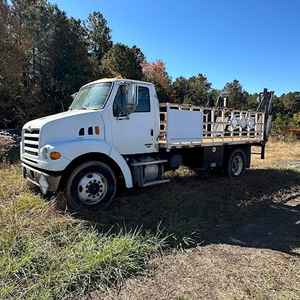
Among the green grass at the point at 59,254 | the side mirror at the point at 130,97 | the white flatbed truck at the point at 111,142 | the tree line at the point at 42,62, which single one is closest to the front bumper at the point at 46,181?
the white flatbed truck at the point at 111,142

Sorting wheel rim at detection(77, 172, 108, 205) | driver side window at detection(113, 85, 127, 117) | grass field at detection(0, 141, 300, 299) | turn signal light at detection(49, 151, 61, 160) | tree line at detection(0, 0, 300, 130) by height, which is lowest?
grass field at detection(0, 141, 300, 299)

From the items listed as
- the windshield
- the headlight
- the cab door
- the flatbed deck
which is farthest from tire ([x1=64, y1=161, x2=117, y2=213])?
the flatbed deck

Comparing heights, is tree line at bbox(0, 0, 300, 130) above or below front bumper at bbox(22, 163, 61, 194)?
above

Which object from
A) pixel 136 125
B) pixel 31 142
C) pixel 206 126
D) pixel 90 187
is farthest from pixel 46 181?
A: pixel 206 126

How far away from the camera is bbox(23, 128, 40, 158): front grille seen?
6.28 meters

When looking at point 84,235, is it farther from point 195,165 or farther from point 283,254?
point 195,165

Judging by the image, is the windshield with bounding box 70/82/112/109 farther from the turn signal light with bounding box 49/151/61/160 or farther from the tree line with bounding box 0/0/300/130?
the tree line with bounding box 0/0/300/130

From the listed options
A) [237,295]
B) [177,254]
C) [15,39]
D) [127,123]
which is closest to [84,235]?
[177,254]

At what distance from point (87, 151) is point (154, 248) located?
2278 mm

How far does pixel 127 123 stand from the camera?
698 centimetres

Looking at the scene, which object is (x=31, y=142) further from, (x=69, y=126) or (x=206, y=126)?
(x=206, y=126)

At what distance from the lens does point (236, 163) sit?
10.2 m

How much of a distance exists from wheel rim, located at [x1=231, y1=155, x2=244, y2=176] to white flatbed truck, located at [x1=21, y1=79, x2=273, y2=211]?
49.5 inches

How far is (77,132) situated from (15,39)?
16005 millimetres
